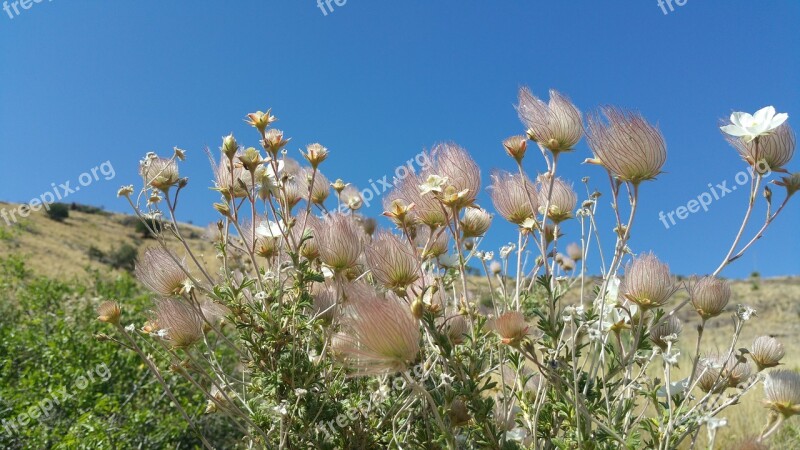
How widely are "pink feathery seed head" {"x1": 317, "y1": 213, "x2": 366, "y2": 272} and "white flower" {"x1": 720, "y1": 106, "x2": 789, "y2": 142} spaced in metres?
1.20

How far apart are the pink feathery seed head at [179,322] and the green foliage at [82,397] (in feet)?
5.48

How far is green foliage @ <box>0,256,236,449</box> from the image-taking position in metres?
3.48

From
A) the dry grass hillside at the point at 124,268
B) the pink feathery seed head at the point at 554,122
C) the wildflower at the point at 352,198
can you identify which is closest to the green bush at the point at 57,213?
the dry grass hillside at the point at 124,268

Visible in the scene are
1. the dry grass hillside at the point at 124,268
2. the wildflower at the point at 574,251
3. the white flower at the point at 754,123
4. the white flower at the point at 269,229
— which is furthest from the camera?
the dry grass hillside at the point at 124,268

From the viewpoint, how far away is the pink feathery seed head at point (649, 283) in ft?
5.33

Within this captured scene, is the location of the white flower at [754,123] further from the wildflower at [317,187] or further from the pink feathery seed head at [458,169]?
the wildflower at [317,187]

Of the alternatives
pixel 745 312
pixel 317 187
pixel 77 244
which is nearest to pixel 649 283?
pixel 745 312

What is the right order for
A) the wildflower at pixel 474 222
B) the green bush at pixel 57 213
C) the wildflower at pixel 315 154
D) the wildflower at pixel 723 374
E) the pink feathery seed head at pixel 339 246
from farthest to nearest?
the green bush at pixel 57 213
the wildflower at pixel 315 154
the wildflower at pixel 474 222
the pink feathery seed head at pixel 339 246
the wildflower at pixel 723 374

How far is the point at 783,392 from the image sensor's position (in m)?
1.82

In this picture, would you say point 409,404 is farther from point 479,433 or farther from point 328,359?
point 328,359

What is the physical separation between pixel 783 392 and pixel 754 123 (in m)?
0.87

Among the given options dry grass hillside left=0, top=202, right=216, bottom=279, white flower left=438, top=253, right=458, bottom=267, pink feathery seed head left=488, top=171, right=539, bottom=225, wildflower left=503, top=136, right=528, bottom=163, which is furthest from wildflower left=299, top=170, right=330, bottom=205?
dry grass hillside left=0, top=202, right=216, bottom=279

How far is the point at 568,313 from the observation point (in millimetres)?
1747

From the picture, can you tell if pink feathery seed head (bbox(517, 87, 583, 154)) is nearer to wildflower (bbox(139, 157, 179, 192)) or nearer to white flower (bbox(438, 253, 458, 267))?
white flower (bbox(438, 253, 458, 267))
